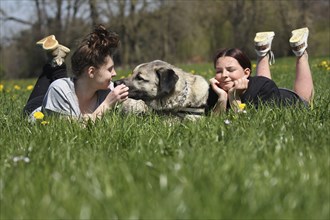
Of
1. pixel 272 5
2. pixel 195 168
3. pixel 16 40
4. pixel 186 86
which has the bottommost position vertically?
pixel 16 40

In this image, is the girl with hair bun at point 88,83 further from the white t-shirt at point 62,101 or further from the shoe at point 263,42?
the shoe at point 263,42

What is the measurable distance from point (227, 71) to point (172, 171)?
3160 millimetres

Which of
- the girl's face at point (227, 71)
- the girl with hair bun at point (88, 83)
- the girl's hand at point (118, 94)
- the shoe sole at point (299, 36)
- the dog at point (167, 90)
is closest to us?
the girl's hand at point (118, 94)

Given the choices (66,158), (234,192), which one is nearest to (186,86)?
(66,158)

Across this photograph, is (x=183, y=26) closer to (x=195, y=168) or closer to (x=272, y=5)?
(x=272, y=5)

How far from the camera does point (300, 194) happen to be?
2146mm

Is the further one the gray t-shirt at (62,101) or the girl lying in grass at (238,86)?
the girl lying in grass at (238,86)

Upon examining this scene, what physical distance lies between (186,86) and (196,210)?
3.34m

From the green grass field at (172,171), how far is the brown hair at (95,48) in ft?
3.59

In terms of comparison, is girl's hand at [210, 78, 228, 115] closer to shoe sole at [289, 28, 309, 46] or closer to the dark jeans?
shoe sole at [289, 28, 309, 46]

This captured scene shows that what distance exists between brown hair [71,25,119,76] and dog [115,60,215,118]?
42 cm

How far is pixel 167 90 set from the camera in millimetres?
5094

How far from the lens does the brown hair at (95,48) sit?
16.6ft

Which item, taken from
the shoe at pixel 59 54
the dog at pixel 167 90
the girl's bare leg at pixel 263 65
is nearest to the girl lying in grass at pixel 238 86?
the dog at pixel 167 90
